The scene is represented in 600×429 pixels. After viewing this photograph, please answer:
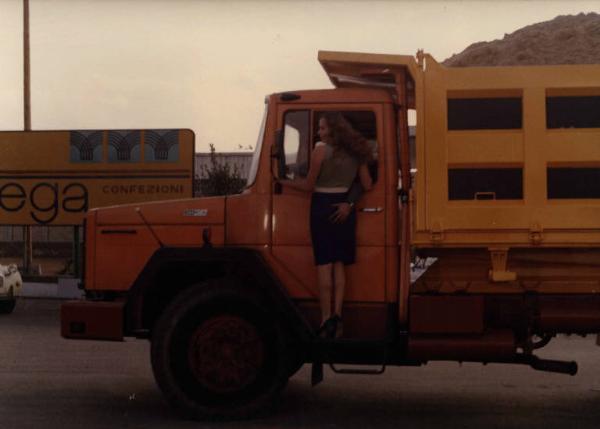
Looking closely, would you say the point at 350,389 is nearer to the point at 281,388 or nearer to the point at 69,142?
the point at 281,388

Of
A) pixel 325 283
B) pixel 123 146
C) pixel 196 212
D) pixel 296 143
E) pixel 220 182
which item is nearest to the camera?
pixel 325 283

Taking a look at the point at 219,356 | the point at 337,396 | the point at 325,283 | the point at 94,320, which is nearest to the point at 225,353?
the point at 219,356

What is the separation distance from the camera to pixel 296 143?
29.0ft

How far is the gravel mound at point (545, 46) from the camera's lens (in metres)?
19.9

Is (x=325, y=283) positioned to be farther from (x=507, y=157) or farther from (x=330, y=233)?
(x=507, y=157)

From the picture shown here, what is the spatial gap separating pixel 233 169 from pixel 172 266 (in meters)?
32.7

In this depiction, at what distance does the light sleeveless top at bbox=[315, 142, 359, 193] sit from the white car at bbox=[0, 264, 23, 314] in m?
11.7

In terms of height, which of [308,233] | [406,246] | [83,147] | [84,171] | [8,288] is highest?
[83,147]

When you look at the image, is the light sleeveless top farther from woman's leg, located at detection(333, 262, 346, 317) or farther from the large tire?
the large tire

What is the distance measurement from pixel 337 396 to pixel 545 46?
1279 cm

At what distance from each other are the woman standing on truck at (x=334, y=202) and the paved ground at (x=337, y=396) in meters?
1.03

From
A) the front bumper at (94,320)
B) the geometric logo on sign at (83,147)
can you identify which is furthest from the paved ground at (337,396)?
the geometric logo on sign at (83,147)

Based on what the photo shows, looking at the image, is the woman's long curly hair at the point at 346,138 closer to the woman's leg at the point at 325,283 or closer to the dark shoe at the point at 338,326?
the woman's leg at the point at 325,283

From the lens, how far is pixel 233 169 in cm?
4150
